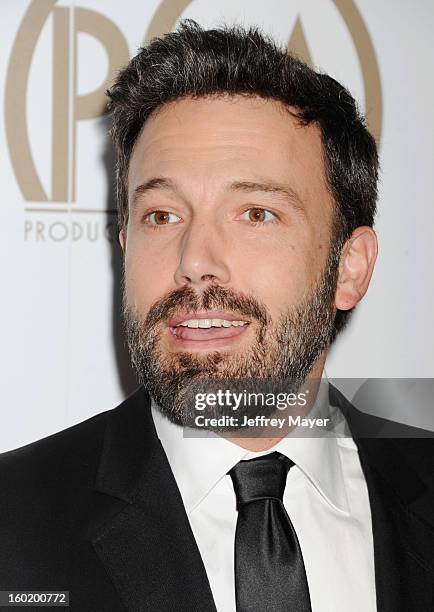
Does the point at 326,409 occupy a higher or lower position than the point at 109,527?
higher

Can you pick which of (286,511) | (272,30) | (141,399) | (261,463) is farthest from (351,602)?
(272,30)

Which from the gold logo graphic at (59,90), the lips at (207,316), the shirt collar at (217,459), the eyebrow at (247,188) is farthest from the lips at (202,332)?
the gold logo graphic at (59,90)

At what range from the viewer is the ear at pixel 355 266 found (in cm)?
237

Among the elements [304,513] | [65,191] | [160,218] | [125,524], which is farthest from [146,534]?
[65,191]

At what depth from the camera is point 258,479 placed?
6.41 feet

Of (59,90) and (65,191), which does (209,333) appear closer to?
(65,191)

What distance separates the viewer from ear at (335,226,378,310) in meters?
2.37

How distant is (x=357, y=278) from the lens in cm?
241

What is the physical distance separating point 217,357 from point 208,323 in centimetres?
8

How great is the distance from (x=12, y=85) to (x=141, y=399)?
119 centimetres

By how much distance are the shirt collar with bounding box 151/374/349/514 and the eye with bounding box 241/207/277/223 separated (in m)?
0.52

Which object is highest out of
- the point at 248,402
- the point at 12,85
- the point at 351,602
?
the point at 12,85

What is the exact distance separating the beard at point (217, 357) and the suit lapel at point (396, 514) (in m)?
0.30

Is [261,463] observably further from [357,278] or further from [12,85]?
[12,85]
